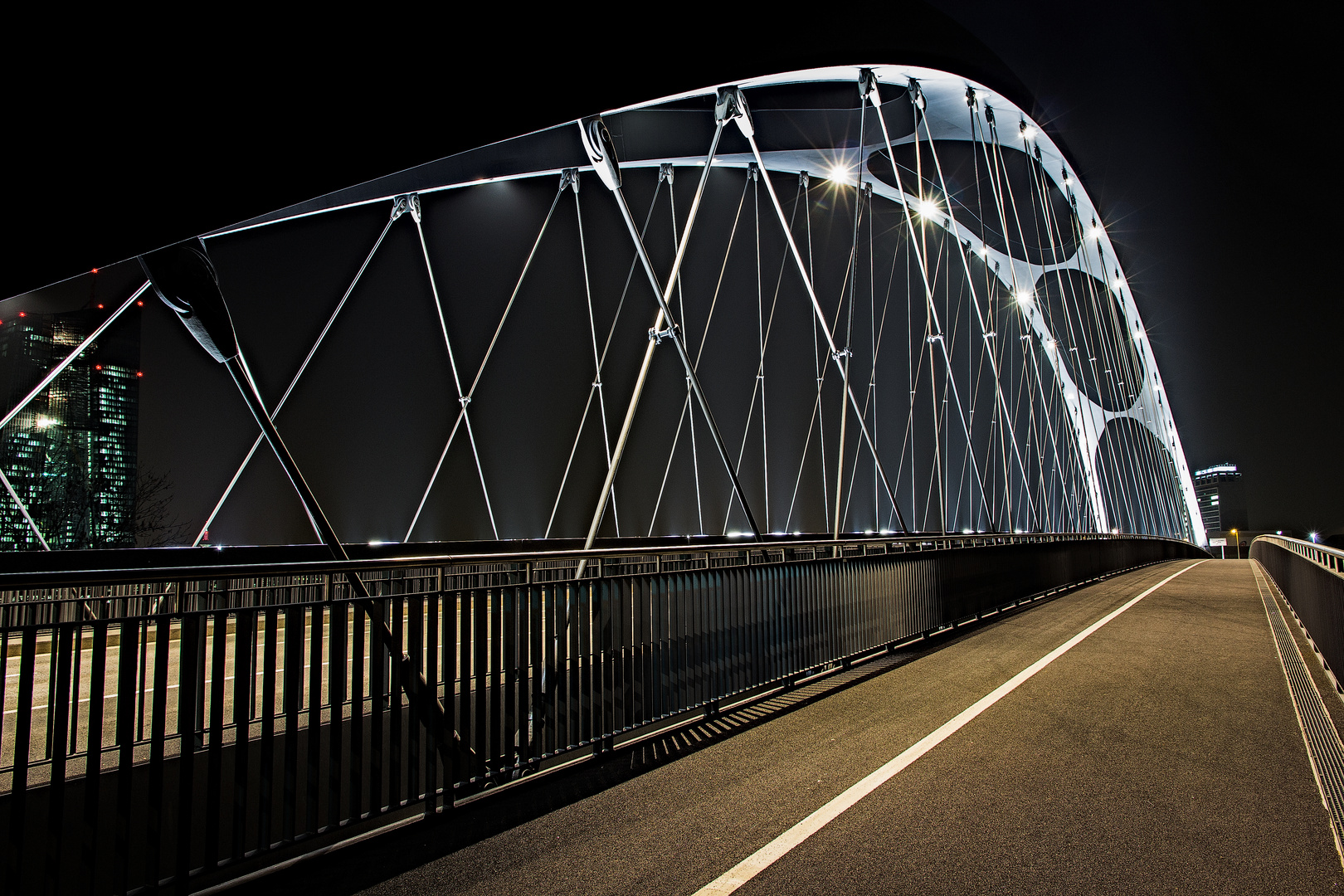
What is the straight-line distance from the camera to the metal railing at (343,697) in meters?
2.59

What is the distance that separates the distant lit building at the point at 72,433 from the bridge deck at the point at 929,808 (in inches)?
671

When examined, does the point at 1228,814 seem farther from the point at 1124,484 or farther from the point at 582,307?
the point at 1124,484

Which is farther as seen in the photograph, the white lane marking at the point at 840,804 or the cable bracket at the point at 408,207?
the cable bracket at the point at 408,207

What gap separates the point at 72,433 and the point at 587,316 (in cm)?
1273

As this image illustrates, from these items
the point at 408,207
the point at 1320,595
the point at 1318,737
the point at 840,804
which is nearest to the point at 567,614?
the point at 840,804

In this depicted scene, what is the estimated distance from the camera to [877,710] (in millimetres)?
5062

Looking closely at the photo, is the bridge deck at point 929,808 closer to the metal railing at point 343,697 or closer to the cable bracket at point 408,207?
the metal railing at point 343,697

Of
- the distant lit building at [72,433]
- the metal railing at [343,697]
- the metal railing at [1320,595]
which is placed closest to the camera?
the metal railing at [343,697]

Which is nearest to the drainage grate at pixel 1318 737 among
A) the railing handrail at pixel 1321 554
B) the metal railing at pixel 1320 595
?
the metal railing at pixel 1320 595

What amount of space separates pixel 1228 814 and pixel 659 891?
2442mm

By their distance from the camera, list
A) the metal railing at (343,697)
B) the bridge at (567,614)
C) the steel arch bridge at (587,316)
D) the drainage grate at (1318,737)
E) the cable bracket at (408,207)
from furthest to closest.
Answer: the steel arch bridge at (587,316) < the cable bracket at (408,207) < the drainage grate at (1318,737) < the bridge at (567,614) < the metal railing at (343,697)

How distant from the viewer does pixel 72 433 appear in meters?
18.9

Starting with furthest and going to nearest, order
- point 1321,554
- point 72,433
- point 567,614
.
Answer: point 72,433 → point 1321,554 → point 567,614

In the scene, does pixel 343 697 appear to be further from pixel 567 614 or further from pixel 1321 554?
pixel 1321 554
